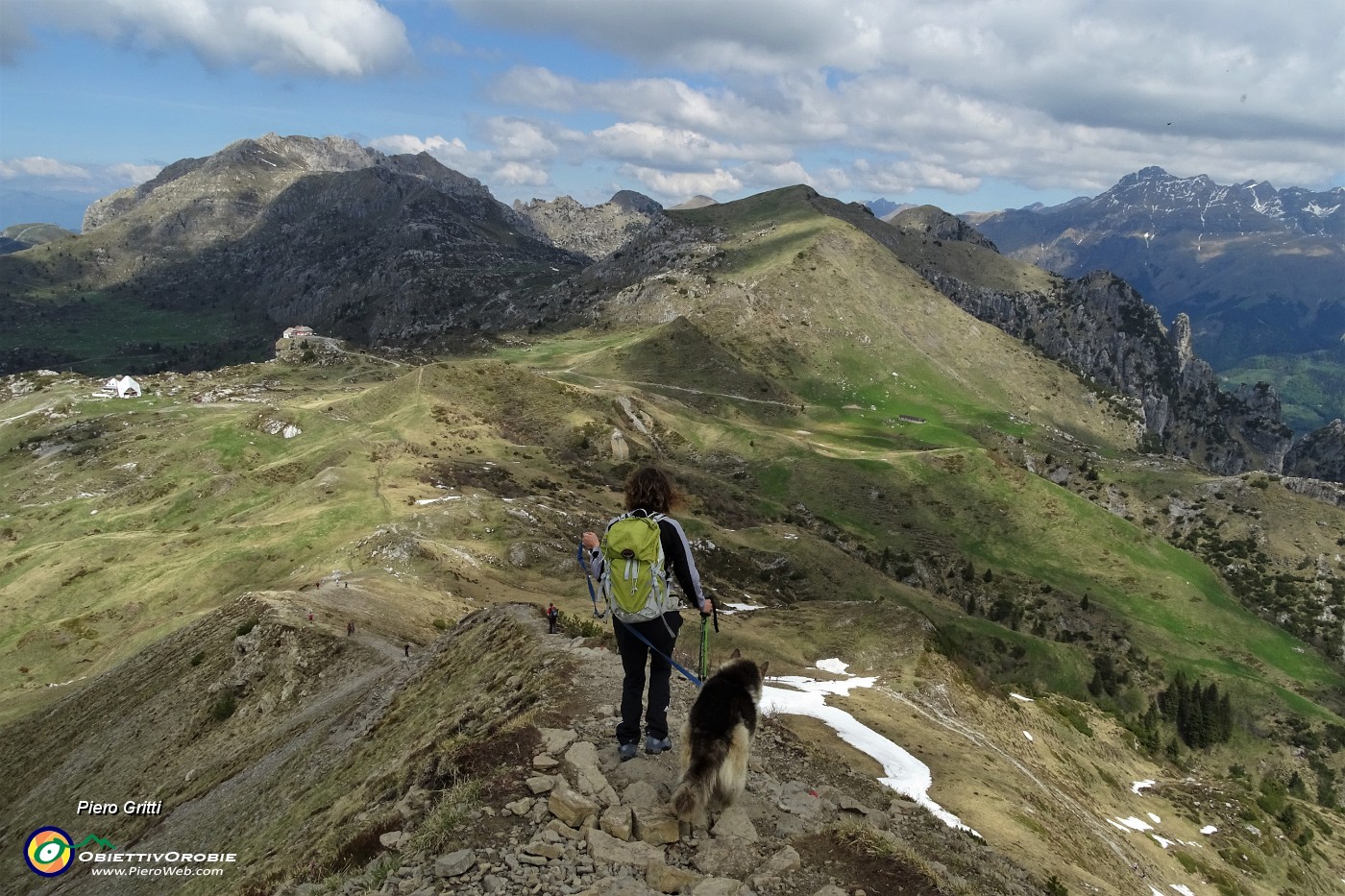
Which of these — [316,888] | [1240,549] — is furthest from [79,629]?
[1240,549]

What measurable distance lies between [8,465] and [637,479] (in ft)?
333

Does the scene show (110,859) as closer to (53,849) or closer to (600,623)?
(53,849)

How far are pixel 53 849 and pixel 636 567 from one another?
23.9 meters

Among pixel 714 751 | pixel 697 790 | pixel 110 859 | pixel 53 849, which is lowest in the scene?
pixel 53 849

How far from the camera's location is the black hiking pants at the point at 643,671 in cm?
1015

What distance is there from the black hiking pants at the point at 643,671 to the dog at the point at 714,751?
951 mm

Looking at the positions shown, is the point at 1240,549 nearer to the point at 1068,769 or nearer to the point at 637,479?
the point at 1068,769

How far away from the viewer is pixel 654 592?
9875mm

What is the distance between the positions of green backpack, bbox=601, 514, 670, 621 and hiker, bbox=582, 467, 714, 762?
0.05 ft

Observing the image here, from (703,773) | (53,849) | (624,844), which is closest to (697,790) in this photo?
(703,773)

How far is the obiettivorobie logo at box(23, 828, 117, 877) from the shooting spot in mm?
19859

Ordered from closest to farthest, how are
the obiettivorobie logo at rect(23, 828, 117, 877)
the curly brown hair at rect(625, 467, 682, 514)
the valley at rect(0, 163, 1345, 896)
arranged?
1. the curly brown hair at rect(625, 467, 682, 514)
2. the valley at rect(0, 163, 1345, 896)
3. the obiettivorobie logo at rect(23, 828, 117, 877)

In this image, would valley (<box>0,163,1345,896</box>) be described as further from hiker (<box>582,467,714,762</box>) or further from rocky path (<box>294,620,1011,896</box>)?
hiker (<box>582,467,714,762</box>)

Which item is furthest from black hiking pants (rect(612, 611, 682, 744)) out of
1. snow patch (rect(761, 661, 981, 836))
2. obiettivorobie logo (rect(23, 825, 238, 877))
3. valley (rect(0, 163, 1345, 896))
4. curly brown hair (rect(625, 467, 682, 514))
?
obiettivorobie logo (rect(23, 825, 238, 877))
